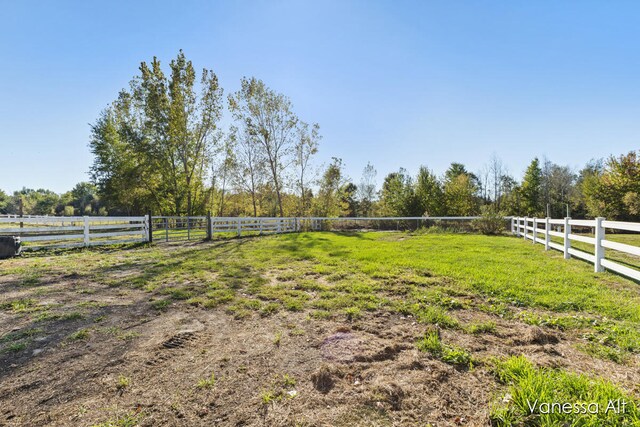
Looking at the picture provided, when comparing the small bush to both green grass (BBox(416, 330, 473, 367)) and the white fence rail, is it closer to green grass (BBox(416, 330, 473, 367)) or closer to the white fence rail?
the white fence rail

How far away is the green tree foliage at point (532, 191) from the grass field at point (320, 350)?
125 ft

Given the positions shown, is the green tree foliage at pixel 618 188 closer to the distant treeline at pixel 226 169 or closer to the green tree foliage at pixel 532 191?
the distant treeline at pixel 226 169

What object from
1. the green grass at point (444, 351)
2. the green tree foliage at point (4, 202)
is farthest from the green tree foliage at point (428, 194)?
the green tree foliage at point (4, 202)

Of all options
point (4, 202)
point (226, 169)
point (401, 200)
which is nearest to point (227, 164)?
point (226, 169)

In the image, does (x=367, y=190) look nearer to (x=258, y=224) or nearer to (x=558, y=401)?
(x=258, y=224)

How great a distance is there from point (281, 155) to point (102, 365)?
2208cm

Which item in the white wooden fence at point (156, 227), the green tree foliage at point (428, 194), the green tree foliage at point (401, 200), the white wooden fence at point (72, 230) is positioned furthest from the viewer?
the green tree foliage at point (428, 194)

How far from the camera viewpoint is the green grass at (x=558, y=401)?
167 centimetres

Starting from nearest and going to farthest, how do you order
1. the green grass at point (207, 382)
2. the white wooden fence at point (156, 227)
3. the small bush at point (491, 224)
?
the green grass at point (207, 382) → the white wooden fence at point (156, 227) → the small bush at point (491, 224)

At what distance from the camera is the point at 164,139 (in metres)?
21.6

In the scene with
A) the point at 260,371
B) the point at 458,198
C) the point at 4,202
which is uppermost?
the point at 4,202

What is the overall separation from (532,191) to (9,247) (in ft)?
153

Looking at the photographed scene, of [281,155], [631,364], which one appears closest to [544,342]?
[631,364]

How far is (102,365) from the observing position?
7.89 ft
